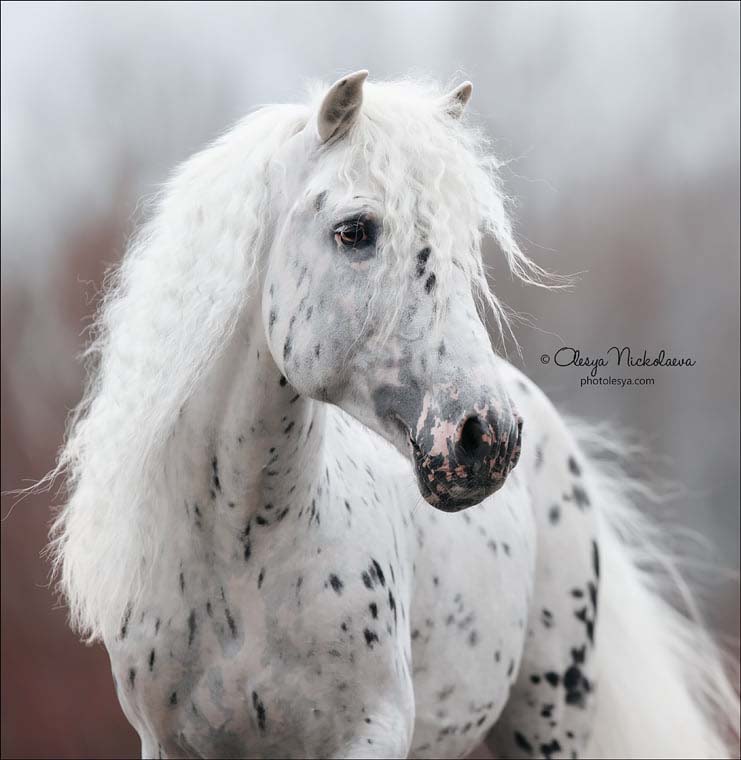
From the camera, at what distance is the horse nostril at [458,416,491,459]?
850 mm

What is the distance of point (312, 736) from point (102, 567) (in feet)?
0.96

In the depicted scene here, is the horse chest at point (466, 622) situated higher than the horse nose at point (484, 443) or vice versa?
the horse nose at point (484, 443)

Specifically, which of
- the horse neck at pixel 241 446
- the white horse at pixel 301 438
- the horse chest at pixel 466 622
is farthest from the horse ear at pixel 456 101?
the horse chest at pixel 466 622

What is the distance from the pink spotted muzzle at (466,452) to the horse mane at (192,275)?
14 centimetres

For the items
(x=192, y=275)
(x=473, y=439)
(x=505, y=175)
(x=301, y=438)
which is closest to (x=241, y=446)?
(x=301, y=438)

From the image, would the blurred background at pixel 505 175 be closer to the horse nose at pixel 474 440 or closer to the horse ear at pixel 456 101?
the horse ear at pixel 456 101

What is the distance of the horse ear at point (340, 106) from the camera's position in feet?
3.03

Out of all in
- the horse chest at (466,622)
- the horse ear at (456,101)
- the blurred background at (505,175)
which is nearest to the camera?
the horse ear at (456,101)

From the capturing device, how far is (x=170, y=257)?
1.06 metres

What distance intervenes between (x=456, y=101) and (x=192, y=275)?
13.1 inches

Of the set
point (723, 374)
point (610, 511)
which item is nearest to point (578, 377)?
point (723, 374)

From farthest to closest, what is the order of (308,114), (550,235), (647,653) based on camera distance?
(550,235), (647,653), (308,114)

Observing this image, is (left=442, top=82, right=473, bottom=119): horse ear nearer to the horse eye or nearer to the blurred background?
the horse eye

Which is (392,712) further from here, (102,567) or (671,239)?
(671,239)
